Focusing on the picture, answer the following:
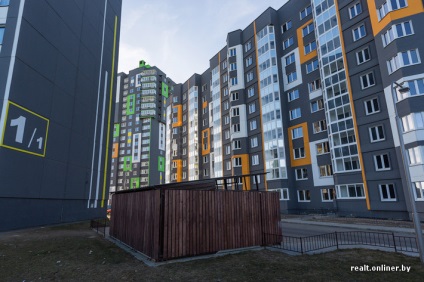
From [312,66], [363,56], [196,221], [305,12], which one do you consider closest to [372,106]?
[363,56]

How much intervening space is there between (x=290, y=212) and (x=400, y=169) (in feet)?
57.7

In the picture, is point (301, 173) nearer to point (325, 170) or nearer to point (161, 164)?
point (325, 170)

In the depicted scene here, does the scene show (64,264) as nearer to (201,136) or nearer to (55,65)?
(55,65)

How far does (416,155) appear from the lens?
25.3m

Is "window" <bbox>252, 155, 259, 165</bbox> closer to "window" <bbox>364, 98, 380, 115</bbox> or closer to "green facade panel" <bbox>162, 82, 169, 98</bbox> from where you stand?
"window" <bbox>364, 98, 380, 115</bbox>

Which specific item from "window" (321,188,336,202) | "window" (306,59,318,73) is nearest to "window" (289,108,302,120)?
"window" (306,59,318,73)

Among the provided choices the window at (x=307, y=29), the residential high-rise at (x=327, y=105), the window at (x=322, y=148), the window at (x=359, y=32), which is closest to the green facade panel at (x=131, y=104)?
the residential high-rise at (x=327, y=105)

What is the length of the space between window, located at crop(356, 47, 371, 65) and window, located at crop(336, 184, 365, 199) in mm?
16323

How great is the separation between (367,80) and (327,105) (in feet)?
20.1

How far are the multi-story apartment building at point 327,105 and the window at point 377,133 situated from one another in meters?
0.11

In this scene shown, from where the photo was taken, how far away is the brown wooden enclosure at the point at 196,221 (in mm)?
12828

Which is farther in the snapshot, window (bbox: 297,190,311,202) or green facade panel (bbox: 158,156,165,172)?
green facade panel (bbox: 158,156,165,172)

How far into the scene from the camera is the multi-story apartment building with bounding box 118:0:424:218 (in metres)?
27.5

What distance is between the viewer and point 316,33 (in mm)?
40219
